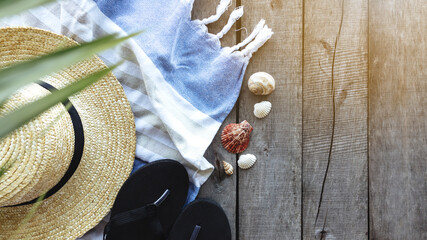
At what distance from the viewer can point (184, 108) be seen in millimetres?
1094

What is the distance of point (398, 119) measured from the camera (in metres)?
1.14

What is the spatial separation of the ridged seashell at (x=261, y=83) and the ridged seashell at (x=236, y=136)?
0.34ft

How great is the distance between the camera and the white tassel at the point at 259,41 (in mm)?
1104

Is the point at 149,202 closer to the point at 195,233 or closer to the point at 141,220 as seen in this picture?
the point at 141,220

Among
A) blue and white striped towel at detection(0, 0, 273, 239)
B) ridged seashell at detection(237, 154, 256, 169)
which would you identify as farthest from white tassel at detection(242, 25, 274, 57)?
ridged seashell at detection(237, 154, 256, 169)

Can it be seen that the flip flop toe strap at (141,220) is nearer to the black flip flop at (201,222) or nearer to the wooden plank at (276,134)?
the black flip flop at (201,222)

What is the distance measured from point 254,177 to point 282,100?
9.9 inches

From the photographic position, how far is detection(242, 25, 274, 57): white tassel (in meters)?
1.10

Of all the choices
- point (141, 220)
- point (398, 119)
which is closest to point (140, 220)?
point (141, 220)

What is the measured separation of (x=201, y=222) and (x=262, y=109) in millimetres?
385

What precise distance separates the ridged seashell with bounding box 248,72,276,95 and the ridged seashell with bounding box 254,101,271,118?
0.11ft

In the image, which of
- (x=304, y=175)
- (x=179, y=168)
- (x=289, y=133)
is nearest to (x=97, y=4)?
(x=179, y=168)

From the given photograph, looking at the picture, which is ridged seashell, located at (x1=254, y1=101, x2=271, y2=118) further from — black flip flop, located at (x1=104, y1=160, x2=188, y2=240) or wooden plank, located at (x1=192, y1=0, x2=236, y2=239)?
black flip flop, located at (x1=104, y1=160, x2=188, y2=240)

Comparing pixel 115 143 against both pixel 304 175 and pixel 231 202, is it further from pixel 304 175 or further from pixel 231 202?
pixel 304 175
